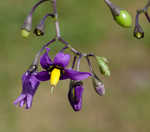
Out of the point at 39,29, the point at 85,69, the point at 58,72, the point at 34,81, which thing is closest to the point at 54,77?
the point at 58,72

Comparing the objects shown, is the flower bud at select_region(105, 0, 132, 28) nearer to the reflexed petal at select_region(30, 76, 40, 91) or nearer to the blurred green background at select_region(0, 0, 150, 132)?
the reflexed petal at select_region(30, 76, 40, 91)

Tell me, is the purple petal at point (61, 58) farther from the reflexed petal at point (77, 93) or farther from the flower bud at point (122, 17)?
the flower bud at point (122, 17)

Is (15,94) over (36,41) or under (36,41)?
under

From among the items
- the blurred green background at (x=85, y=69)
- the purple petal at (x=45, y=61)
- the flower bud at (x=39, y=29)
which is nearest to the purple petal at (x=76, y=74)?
the purple petal at (x=45, y=61)

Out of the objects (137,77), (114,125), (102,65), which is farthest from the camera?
(137,77)

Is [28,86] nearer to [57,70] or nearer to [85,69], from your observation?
[57,70]

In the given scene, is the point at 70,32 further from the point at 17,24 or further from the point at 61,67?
the point at 61,67

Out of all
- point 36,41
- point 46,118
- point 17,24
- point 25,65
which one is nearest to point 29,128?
point 46,118
